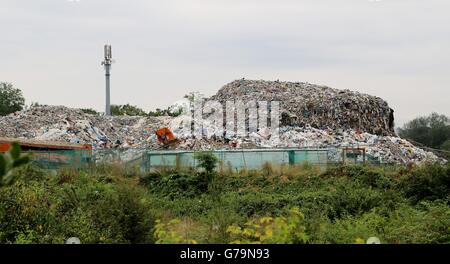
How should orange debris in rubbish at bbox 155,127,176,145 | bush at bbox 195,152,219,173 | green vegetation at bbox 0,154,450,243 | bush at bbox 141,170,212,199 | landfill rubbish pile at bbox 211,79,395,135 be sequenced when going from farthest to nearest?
landfill rubbish pile at bbox 211,79,395,135, orange debris in rubbish at bbox 155,127,176,145, bush at bbox 195,152,219,173, bush at bbox 141,170,212,199, green vegetation at bbox 0,154,450,243

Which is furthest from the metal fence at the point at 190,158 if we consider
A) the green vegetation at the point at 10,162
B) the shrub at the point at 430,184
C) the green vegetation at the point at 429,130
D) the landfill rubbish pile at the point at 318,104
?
the green vegetation at the point at 429,130

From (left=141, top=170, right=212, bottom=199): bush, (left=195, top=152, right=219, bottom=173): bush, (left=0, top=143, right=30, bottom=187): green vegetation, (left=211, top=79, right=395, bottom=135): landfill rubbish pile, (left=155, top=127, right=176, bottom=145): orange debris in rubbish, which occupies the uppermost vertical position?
(left=211, top=79, right=395, bottom=135): landfill rubbish pile

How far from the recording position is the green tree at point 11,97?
58.1m

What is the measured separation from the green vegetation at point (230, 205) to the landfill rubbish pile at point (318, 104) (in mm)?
15566


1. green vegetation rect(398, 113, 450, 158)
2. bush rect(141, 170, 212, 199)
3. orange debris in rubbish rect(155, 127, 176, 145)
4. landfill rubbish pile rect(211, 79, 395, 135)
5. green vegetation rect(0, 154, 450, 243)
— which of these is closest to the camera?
green vegetation rect(0, 154, 450, 243)

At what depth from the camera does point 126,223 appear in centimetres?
938

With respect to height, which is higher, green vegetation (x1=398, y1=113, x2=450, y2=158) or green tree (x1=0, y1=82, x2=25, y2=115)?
green tree (x1=0, y1=82, x2=25, y2=115)

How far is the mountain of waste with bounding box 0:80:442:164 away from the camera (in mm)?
31188

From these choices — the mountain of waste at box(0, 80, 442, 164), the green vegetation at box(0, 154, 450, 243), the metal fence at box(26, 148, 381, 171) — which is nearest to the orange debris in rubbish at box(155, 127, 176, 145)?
the mountain of waste at box(0, 80, 442, 164)

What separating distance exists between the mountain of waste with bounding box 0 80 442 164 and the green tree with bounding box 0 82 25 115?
20.6m

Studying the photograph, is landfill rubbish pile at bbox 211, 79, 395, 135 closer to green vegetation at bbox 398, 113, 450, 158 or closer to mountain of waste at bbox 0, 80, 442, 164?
mountain of waste at bbox 0, 80, 442, 164

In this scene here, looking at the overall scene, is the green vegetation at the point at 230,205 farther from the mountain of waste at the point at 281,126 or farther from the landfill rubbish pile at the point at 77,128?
the landfill rubbish pile at the point at 77,128

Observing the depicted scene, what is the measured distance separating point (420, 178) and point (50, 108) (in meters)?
26.5
